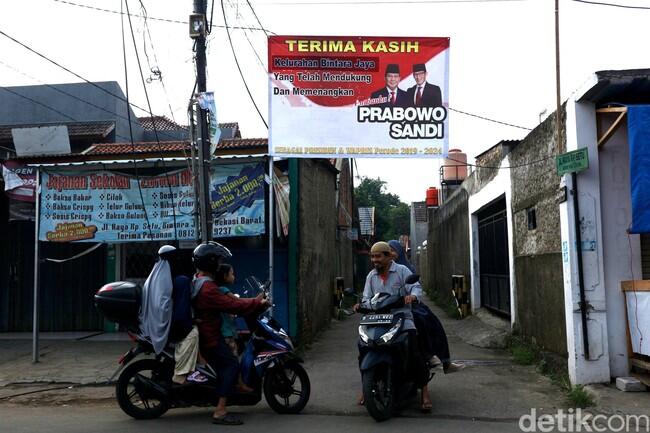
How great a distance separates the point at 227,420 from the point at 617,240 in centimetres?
458

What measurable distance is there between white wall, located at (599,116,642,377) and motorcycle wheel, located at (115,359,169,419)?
15.7 feet

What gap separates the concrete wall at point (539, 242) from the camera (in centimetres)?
697

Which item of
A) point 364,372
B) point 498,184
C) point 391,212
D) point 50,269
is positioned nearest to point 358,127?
point 498,184

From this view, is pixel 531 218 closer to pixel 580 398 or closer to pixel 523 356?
pixel 523 356

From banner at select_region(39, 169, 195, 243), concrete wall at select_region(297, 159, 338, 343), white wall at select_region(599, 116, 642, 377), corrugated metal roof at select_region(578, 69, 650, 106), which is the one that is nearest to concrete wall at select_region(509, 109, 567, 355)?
white wall at select_region(599, 116, 642, 377)

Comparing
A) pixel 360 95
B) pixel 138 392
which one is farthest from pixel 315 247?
pixel 138 392

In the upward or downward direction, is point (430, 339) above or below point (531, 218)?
below

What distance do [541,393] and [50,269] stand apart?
29.5 ft

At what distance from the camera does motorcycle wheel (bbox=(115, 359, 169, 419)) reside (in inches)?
205

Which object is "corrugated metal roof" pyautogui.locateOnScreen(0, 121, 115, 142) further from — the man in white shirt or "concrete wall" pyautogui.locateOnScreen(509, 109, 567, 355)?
"concrete wall" pyautogui.locateOnScreen(509, 109, 567, 355)

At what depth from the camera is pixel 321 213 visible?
38.4ft

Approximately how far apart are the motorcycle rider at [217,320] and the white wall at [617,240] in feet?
12.6

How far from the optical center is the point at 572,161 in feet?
20.4

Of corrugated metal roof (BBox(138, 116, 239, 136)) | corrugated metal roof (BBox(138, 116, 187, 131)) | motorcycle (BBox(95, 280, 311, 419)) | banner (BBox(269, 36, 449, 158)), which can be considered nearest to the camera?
motorcycle (BBox(95, 280, 311, 419))
